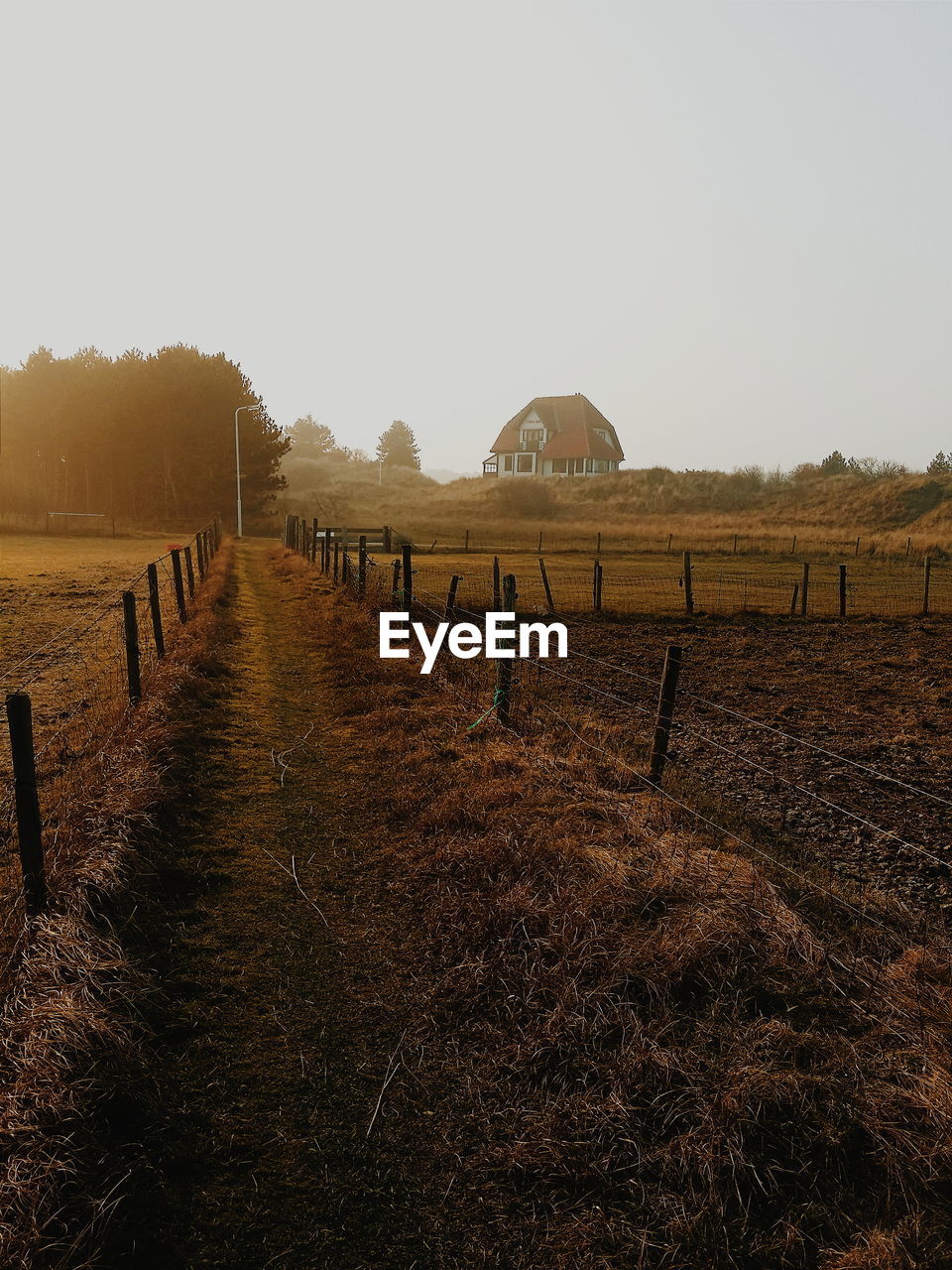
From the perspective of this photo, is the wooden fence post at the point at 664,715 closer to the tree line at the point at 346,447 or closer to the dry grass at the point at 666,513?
the dry grass at the point at 666,513

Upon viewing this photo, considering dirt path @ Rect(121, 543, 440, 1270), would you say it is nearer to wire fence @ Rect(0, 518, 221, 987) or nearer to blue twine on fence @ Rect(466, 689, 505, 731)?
wire fence @ Rect(0, 518, 221, 987)

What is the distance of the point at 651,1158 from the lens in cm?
343

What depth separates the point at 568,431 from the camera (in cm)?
9062

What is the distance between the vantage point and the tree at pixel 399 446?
14838cm

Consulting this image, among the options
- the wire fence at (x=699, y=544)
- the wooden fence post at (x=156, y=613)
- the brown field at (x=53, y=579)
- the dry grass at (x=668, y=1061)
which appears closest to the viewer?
the dry grass at (x=668, y=1061)

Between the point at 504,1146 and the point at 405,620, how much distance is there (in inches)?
446

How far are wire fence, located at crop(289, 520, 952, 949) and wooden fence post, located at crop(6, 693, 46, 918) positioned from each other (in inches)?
168

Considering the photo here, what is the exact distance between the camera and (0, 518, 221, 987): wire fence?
472 cm

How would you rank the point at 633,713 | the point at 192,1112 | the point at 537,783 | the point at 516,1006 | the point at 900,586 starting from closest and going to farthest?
the point at 192,1112
the point at 516,1006
the point at 537,783
the point at 633,713
the point at 900,586

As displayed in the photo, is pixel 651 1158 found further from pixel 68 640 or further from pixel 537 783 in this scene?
pixel 68 640

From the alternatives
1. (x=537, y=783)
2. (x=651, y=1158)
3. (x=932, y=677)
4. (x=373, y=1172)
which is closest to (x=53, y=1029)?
(x=373, y=1172)

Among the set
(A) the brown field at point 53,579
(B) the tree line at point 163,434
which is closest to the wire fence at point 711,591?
(A) the brown field at point 53,579

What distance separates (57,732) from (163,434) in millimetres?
54961

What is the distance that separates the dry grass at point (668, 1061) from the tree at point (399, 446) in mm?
145709
